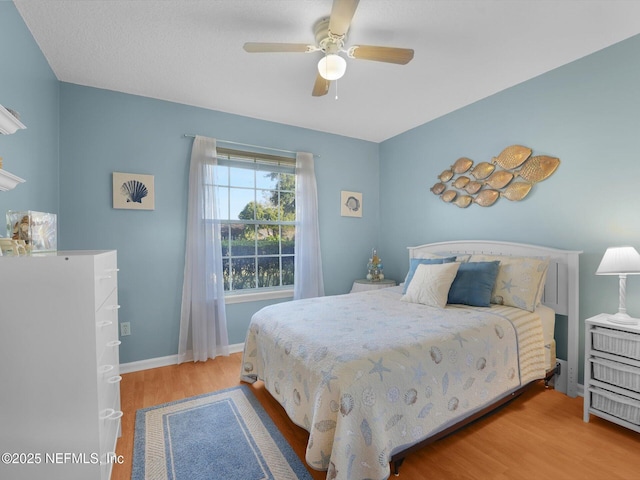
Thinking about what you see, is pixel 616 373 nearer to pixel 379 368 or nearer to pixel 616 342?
pixel 616 342

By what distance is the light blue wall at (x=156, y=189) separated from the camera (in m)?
2.61

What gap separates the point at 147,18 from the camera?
1845mm

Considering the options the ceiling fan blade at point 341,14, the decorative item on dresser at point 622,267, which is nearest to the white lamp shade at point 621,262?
the decorative item on dresser at point 622,267

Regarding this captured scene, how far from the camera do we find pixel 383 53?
182 cm

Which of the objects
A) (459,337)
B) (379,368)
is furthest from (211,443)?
(459,337)

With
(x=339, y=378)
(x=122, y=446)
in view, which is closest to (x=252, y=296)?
(x=122, y=446)

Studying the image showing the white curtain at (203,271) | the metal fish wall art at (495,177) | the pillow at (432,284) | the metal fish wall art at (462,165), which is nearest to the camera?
the pillow at (432,284)

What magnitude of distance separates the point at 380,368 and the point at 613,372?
1.66 metres

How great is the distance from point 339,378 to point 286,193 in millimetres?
2677

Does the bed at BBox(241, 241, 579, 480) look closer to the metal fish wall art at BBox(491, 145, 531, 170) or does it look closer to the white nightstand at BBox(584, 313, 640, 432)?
the white nightstand at BBox(584, 313, 640, 432)

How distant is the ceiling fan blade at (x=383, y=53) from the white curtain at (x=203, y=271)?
6.04ft

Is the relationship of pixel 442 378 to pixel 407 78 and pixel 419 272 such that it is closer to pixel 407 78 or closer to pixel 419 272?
pixel 419 272

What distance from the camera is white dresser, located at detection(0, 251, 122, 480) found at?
1083mm

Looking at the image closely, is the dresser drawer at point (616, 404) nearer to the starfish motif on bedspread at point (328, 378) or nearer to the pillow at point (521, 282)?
the pillow at point (521, 282)
